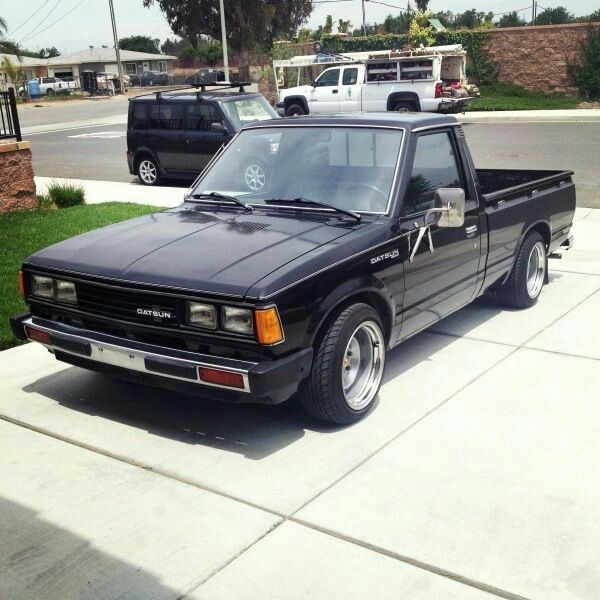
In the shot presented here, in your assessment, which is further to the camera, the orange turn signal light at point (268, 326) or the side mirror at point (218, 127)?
the side mirror at point (218, 127)

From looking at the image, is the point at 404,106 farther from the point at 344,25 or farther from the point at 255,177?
the point at 344,25

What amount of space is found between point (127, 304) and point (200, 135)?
10674 millimetres

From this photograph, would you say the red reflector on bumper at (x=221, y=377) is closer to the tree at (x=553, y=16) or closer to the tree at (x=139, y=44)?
the tree at (x=553, y=16)

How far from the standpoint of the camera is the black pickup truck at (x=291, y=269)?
14.2ft

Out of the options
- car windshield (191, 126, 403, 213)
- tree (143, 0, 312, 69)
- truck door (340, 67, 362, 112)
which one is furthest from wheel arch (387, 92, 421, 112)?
tree (143, 0, 312, 69)

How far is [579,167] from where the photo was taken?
15273 millimetres

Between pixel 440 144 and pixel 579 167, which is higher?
pixel 440 144

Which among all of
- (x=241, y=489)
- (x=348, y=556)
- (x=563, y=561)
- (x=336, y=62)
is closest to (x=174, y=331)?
(x=241, y=489)

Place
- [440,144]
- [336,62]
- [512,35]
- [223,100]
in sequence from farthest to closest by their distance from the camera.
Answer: [512,35] < [336,62] < [223,100] < [440,144]

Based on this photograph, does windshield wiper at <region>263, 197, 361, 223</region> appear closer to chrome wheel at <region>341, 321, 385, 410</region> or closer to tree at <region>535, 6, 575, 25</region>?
chrome wheel at <region>341, 321, 385, 410</region>

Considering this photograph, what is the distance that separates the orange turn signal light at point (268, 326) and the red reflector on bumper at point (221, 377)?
8.7 inches

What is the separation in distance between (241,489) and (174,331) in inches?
36.1

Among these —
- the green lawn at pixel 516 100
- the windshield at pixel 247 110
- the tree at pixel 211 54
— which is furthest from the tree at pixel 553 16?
the windshield at pixel 247 110

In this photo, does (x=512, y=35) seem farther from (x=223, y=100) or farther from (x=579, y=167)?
(x=223, y=100)
